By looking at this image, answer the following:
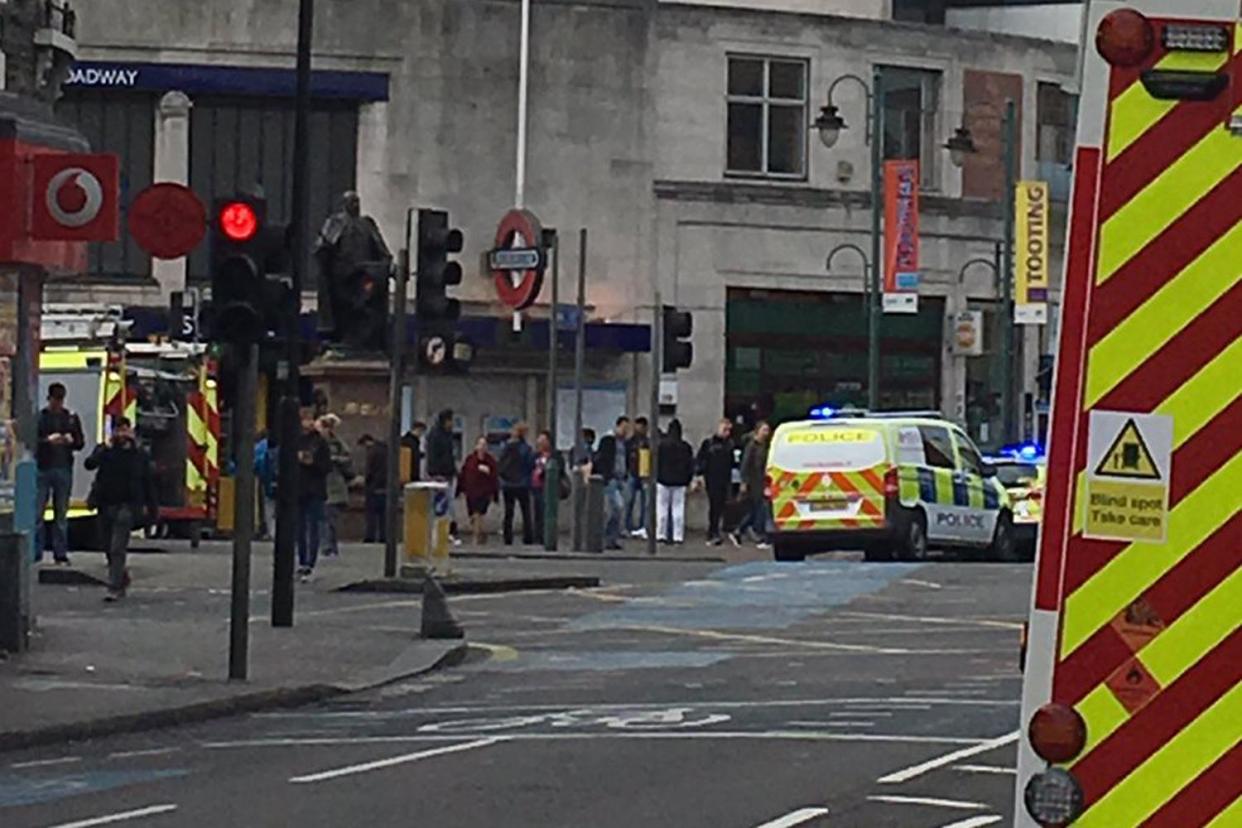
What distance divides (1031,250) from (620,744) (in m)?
32.7

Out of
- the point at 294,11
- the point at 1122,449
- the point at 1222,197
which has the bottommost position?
the point at 1122,449

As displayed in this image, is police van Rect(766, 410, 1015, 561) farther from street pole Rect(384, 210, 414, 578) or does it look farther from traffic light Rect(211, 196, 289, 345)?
traffic light Rect(211, 196, 289, 345)

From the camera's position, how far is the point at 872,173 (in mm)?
47438

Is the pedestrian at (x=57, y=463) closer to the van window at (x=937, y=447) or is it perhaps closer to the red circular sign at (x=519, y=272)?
the red circular sign at (x=519, y=272)

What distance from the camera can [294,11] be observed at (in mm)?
46156

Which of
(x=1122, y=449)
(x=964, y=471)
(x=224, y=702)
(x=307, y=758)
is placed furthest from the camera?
(x=964, y=471)

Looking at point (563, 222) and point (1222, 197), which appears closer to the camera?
point (1222, 197)

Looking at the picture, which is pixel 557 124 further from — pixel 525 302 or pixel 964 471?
pixel 964 471

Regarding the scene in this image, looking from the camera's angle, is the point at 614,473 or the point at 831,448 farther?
the point at 614,473

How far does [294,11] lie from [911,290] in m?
10.6

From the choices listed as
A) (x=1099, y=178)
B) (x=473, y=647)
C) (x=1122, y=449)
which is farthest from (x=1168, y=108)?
(x=473, y=647)

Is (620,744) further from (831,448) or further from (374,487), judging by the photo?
(374,487)

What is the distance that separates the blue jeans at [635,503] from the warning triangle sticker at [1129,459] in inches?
1371

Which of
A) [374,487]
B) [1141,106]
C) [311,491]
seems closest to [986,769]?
[1141,106]
